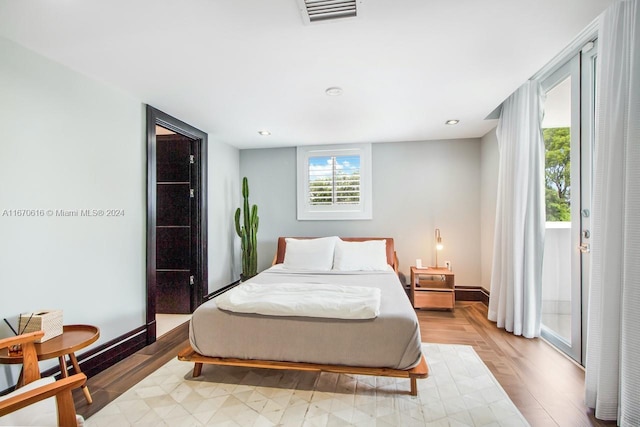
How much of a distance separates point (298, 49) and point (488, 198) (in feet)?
10.5

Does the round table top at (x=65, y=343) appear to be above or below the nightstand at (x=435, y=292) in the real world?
above

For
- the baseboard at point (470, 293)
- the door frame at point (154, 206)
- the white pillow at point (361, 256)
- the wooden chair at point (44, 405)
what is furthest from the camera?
the baseboard at point (470, 293)

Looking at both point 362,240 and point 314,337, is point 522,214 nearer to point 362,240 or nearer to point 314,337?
point 362,240

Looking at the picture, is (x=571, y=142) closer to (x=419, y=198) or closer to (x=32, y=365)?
(x=419, y=198)

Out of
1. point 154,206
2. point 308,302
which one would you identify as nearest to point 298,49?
point 308,302

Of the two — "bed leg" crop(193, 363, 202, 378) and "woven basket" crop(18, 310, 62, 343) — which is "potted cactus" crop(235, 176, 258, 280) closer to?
"bed leg" crop(193, 363, 202, 378)

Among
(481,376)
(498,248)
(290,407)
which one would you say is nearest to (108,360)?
(290,407)

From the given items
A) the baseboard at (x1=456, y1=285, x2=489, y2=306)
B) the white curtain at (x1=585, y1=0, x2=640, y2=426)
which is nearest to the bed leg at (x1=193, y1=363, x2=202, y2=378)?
the white curtain at (x1=585, y1=0, x2=640, y2=426)

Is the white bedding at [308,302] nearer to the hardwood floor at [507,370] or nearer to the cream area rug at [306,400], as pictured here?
the cream area rug at [306,400]

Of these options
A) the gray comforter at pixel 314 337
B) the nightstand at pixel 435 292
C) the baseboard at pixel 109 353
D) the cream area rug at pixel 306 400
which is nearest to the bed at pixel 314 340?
the gray comforter at pixel 314 337

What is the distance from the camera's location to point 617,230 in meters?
1.58

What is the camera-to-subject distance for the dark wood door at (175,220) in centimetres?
369

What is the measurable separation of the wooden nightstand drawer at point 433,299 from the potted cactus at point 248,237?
7.57 ft

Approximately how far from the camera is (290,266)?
3695mm
